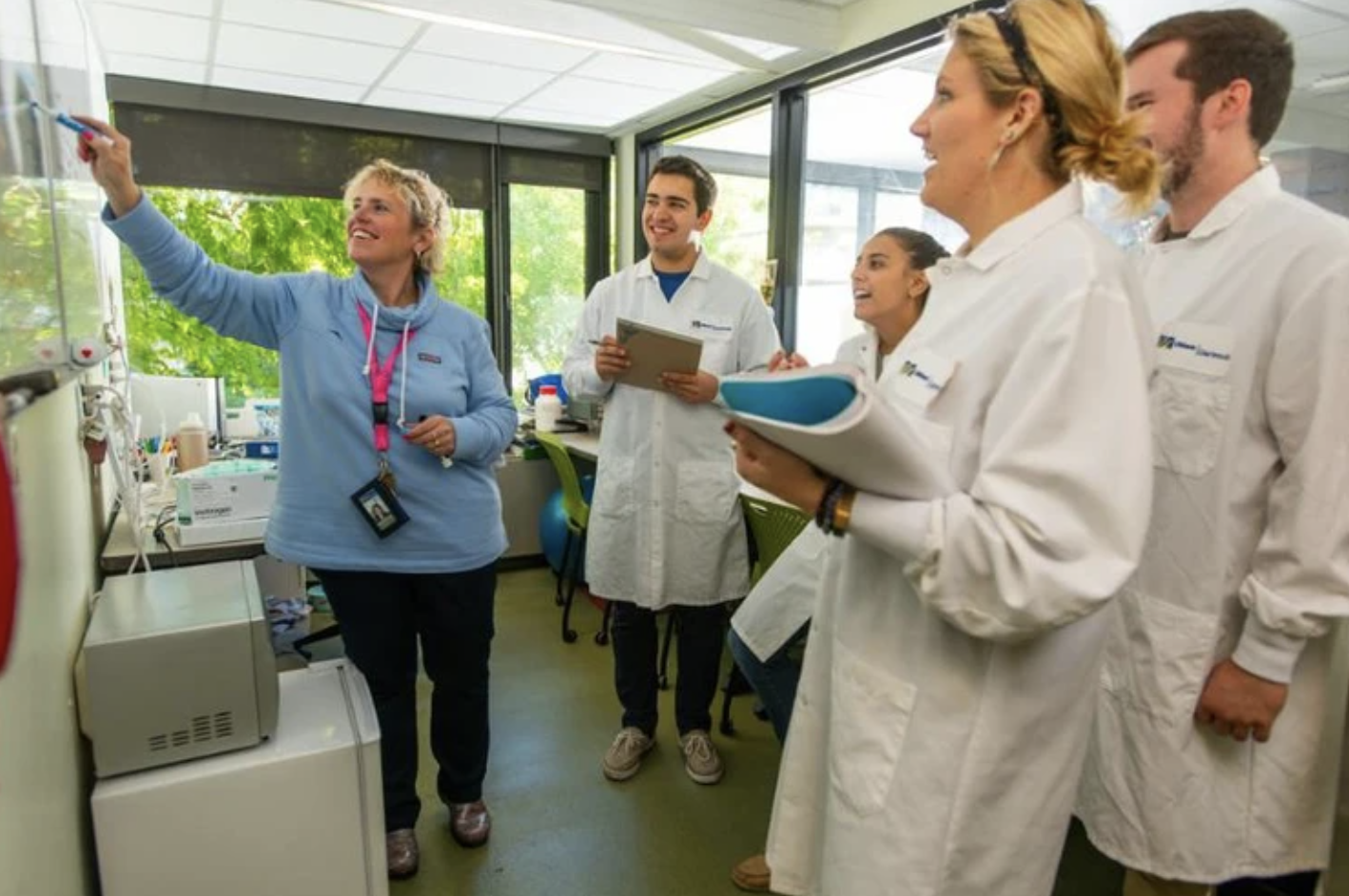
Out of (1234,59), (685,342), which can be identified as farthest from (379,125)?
(1234,59)

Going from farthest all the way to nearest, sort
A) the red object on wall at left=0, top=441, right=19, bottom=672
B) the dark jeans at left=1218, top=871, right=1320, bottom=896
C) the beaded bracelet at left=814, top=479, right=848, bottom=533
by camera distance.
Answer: the dark jeans at left=1218, top=871, right=1320, bottom=896
the beaded bracelet at left=814, top=479, right=848, bottom=533
the red object on wall at left=0, top=441, right=19, bottom=672

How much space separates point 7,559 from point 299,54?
12.3 feet

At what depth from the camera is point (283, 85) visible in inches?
158

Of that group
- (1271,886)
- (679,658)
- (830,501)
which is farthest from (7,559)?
(1271,886)

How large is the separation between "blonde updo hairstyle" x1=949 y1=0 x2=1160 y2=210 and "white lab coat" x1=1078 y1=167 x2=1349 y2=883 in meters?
0.42

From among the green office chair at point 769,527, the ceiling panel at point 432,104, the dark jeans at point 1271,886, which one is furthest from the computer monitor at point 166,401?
the dark jeans at point 1271,886

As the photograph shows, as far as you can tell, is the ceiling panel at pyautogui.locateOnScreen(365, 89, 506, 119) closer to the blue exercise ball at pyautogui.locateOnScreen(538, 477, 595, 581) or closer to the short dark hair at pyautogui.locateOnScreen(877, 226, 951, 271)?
the blue exercise ball at pyautogui.locateOnScreen(538, 477, 595, 581)

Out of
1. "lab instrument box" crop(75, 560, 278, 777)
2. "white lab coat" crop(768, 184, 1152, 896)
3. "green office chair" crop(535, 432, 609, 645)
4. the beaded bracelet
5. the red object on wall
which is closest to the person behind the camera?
the red object on wall

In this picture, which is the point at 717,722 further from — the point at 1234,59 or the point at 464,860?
the point at 1234,59

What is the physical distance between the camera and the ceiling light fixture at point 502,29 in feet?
9.48

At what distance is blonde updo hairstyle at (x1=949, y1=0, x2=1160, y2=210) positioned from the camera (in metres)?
0.91

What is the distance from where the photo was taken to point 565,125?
489cm

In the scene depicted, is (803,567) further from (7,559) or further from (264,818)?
(7,559)

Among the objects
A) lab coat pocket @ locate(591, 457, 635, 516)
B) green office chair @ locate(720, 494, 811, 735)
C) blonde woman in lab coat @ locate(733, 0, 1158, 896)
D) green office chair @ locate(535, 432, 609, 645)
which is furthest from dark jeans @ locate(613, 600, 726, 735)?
blonde woman in lab coat @ locate(733, 0, 1158, 896)
